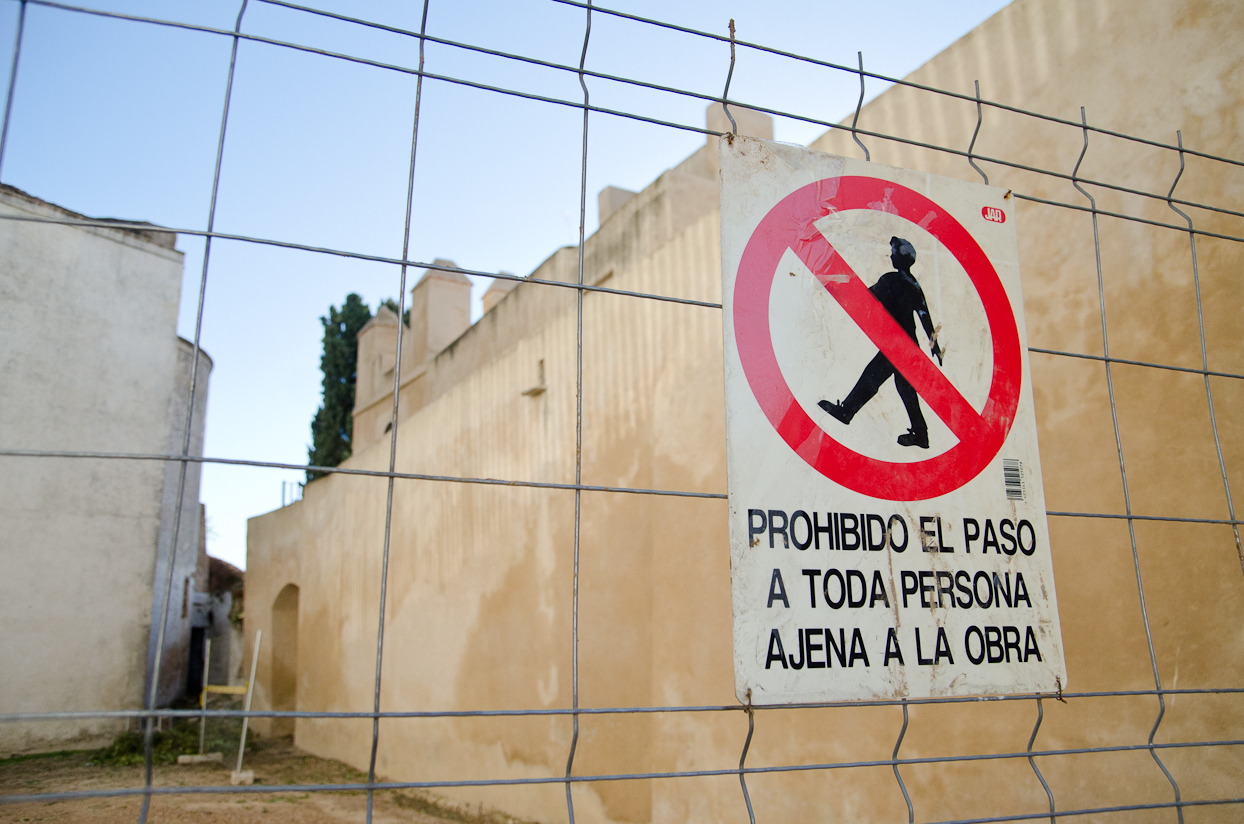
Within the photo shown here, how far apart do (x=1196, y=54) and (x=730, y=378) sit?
9.33 ft

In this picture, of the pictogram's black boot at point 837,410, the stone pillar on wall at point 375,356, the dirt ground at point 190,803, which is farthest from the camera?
the stone pillar on wall at point 375,356

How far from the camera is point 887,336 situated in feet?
5.69

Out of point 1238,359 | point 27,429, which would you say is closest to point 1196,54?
point 1238,359

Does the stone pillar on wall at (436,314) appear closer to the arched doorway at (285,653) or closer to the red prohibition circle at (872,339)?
the arched doorway at (285,653)

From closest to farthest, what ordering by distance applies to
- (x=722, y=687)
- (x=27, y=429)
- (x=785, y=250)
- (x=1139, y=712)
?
(x=785, y=250) → (x=1139, y=712) → (x=722, y=687) → (x=27, y=429)

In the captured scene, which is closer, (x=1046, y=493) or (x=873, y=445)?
(x=873, y=445)

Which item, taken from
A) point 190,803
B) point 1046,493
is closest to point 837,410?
point 1046,493

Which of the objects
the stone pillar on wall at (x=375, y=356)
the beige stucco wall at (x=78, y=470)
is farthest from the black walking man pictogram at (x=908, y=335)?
the stone pillar on wall at (x=375, y=356)

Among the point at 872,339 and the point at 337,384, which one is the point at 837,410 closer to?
the point at 872,339

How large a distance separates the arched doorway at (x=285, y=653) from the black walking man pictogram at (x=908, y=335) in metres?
13.5

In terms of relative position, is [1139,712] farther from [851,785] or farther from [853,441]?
[853,441]

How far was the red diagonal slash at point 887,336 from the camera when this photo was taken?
1.72 m

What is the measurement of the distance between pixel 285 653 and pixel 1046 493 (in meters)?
13.2

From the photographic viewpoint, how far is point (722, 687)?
472 cm
